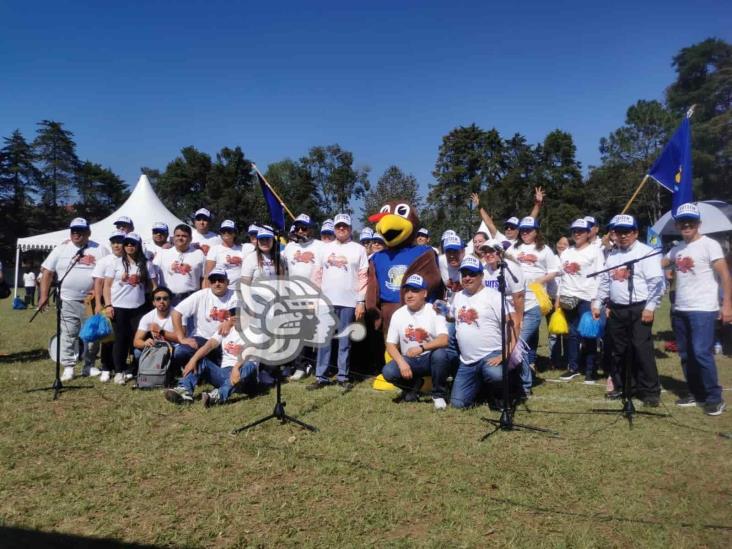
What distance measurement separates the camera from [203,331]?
620 centimetres

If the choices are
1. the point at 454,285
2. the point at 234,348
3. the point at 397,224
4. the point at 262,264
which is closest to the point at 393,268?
the point at 397,224

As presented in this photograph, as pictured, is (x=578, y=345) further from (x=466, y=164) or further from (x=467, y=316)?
(x=466, y=164)

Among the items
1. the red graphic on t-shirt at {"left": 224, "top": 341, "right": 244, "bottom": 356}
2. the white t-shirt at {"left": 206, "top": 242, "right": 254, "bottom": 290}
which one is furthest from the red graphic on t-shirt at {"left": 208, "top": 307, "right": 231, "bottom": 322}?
the white t-shirt at {"left": 206, "top": 242, "right": 254, "bottom": 290}

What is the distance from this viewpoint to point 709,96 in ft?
19.7

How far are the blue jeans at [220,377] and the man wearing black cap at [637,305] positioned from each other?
4.09 metres

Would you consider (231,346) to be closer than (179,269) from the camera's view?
Yes

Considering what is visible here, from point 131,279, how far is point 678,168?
23.8ft

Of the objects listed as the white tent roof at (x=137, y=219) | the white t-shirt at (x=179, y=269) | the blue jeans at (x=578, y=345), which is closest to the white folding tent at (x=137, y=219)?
the white tent roof at (x=137, y=219)

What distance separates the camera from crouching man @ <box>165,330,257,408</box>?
5.47 meters

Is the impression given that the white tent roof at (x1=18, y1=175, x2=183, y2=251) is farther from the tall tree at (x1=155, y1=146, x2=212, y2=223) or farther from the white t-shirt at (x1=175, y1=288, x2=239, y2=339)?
the tall tree at (x1=155, y1=146, x2=212, y2=223)

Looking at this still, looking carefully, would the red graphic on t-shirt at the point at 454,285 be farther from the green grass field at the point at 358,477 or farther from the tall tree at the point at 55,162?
the tall tree at the point at 55,162

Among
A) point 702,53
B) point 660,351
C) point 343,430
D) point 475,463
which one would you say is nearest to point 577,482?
point 475,463

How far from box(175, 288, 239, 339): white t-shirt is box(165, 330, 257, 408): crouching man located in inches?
11.4

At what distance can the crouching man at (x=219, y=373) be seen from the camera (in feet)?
17.9
